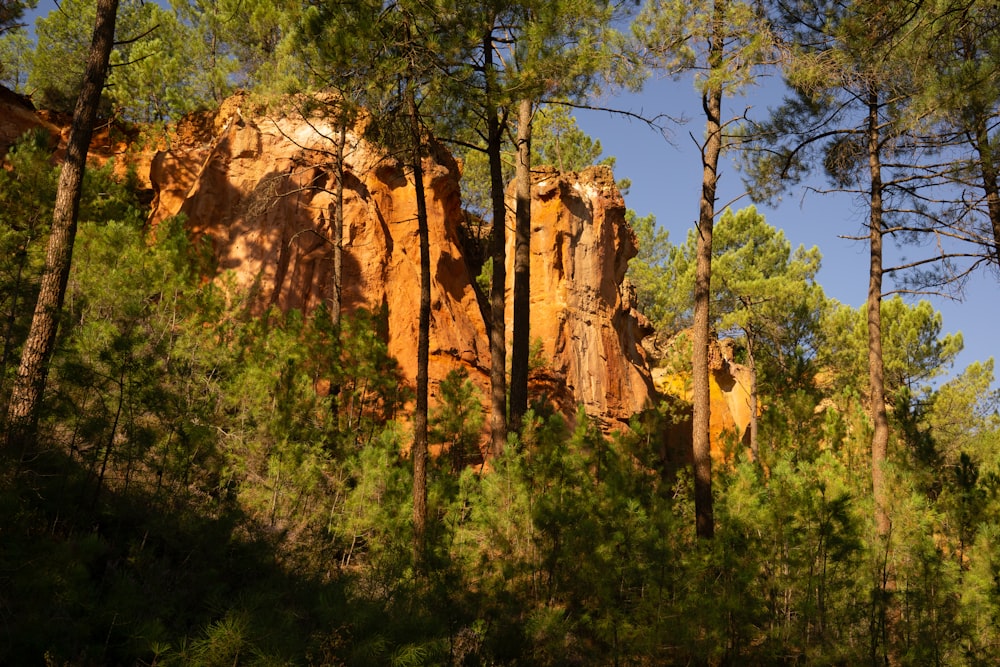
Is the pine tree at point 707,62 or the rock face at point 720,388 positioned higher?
the pine tree at point 707,62

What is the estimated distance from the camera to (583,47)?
9969 millimetres

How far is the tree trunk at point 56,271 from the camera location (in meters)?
5.85

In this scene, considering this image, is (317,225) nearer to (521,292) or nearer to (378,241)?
(378,241)

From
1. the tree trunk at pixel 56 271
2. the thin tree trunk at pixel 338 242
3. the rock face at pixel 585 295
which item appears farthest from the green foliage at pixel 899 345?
the tree trunk at pixel 56 271

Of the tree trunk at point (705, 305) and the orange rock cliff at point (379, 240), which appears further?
the orange rock cliff at point (379, 240)

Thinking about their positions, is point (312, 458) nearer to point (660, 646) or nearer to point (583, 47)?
point (660, 646)

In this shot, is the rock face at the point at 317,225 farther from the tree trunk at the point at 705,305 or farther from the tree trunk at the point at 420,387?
the tree trunk at the point at 705,305

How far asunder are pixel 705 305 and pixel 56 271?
7.96 metres

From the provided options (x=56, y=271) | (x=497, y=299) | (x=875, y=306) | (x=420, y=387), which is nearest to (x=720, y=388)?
(x=875, y=306)

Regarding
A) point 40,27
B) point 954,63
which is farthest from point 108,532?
point 40,27

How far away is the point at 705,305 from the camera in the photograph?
388 inches

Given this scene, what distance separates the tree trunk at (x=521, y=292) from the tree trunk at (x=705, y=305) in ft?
8.70

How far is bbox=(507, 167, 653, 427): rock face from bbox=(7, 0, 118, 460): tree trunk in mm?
11591

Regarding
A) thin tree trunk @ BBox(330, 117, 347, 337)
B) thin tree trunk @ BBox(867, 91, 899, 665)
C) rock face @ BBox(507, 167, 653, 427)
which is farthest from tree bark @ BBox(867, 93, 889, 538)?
thin tree trunk @ BBox(330, 117, 347, 337)
